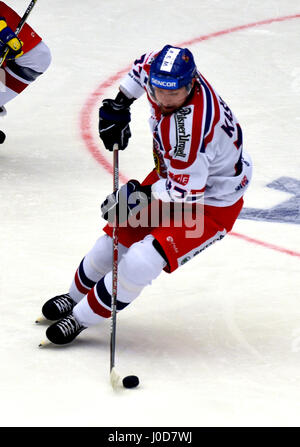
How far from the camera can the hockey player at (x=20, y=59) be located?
5539 mm

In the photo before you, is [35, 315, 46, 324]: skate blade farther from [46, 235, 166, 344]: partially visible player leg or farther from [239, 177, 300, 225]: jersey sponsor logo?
[239, 177, 300, 225]: jersey sponsor logo

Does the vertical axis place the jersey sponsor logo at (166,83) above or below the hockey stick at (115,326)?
above

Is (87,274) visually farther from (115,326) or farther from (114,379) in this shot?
(114,379)

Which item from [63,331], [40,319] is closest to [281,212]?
[40,319]

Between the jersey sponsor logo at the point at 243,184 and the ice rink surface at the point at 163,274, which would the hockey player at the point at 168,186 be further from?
the ice rink surface at the point at 163,274

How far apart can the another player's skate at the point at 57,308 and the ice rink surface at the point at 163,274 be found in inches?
3.0

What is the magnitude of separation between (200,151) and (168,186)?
0.58 ft

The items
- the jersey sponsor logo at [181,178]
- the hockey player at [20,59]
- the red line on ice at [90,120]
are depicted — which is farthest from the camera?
the hockey player at [20,59]

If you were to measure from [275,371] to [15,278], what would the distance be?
1.27 metres

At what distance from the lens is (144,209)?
3.74 meters

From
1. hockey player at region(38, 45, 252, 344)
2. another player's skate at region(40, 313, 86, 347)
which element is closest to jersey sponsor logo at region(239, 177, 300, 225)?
hockey player at region(38, 45, 252, 344)

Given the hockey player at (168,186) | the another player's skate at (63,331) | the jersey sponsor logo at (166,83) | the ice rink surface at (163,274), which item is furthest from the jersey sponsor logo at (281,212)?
the jersey sponsor logo at (166,83)

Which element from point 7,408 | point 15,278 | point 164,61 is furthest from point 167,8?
point 7,408

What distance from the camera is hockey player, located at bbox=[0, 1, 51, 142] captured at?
5.54 m
